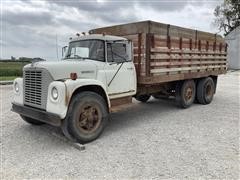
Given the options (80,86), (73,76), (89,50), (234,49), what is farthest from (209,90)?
(234,49)

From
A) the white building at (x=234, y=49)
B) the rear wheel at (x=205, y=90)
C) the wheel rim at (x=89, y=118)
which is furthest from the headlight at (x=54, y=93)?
the white building at (x=234, y=49)

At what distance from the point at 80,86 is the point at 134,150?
157 centimetres

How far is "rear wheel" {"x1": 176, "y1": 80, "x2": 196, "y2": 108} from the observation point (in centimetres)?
805

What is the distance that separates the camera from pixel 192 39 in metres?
8.02

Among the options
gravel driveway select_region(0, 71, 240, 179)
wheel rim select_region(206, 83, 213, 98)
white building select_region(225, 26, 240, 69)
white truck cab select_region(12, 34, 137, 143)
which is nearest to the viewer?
gravel driveway select_region(0, 71, 240, 179)

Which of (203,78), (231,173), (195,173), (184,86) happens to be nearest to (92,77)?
(195,173)

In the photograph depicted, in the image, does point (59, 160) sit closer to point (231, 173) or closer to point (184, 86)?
point (231, 173)

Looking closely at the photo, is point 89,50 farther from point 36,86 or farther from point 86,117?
point 86,117

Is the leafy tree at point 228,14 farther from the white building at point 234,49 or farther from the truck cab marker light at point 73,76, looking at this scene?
the truck cab marker light at point 73,76

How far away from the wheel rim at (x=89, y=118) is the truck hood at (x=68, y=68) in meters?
0.65

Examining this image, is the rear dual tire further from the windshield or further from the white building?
the white building

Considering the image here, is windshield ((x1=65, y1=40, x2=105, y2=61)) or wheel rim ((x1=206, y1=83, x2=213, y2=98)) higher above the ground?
windshield ((x1=65, y1=40, x2=105, y2=61))

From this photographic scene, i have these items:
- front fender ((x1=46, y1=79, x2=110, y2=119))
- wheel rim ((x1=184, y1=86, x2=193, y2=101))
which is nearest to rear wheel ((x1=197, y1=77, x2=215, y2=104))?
wheel rim ((x1=184, y1=86, x2=193, y2=101))

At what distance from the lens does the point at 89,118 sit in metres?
5.20
